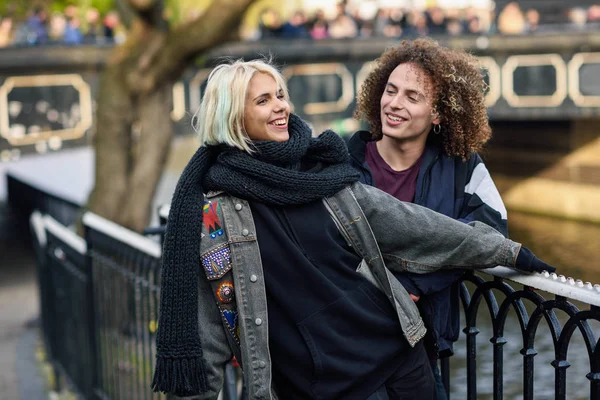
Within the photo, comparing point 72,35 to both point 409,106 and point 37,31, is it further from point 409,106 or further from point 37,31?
point 409,106

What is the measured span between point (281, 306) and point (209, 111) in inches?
21.8

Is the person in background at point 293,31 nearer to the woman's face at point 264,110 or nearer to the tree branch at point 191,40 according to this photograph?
the tree branch at point 191,40

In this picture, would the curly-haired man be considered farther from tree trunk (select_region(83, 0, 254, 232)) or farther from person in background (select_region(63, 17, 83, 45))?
person in background (select_region(63, 17, 83, 45))

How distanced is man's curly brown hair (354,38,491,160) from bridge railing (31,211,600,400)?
40cm

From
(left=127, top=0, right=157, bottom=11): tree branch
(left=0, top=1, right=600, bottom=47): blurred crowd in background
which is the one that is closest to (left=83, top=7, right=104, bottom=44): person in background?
(left=0, top=1, right=600, bottom=47): blurred crowd in background

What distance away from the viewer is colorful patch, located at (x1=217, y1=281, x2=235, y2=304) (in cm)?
284

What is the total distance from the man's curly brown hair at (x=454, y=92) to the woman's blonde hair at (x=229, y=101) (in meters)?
0.54

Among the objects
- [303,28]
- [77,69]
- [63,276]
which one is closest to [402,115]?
[63,276]

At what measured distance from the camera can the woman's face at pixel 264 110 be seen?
2793mm

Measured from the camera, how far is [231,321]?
2854mm

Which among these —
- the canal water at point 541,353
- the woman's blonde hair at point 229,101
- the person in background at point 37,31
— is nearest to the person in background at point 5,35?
the person in background at point 37,31

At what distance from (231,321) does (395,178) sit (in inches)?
26.7

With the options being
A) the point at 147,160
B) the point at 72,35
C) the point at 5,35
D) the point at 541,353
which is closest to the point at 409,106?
the point at 147,160

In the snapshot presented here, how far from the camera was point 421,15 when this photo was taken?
923 inches
